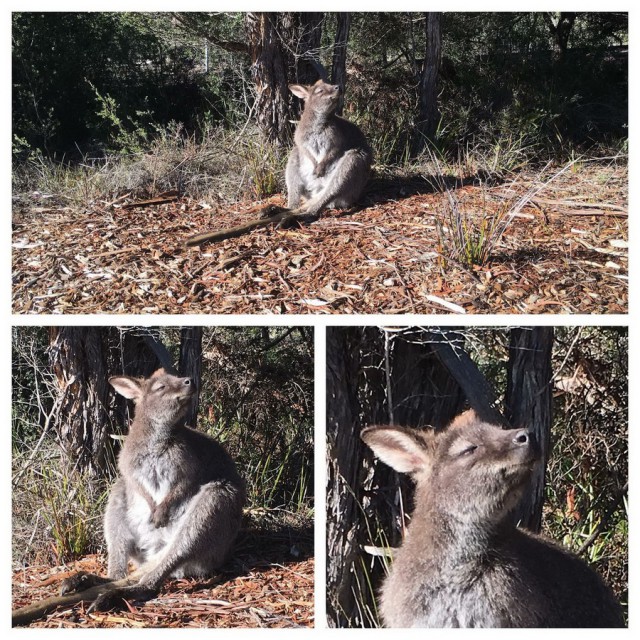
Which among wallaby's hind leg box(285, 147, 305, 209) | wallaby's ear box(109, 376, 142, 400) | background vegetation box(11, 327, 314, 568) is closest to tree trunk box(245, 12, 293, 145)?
wallaby's hind leg box(285, 147, 305, 209)

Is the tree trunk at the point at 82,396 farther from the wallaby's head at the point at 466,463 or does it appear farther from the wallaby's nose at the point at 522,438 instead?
the wallaby's nose at the point at 522,438

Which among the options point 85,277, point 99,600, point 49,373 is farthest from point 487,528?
point 49,373

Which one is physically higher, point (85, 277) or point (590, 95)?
point (590, 95)

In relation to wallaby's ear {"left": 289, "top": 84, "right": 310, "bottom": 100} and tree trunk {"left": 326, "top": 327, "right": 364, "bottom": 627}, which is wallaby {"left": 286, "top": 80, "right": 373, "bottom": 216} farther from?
tree trunk {"left": 326, "top": 327, "right": 364, "bottom": 627}

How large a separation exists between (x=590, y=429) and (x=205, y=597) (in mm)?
4043

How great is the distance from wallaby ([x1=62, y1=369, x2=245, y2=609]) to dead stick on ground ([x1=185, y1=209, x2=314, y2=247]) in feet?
6.50

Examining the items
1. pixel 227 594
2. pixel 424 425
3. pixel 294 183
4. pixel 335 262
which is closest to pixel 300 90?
pixel 294 183

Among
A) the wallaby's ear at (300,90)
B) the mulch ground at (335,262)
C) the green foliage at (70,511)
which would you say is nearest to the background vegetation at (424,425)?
the mulch ground at (335,262)

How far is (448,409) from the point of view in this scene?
6156 millimetres

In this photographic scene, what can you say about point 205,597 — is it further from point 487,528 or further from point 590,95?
point 590,95

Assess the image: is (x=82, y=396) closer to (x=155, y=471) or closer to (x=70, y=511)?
(x=70, y=511)

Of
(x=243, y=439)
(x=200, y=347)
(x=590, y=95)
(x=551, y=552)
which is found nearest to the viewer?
(x=551, y=552)

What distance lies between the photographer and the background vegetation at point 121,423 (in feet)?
22.5

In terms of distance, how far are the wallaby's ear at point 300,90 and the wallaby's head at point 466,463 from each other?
540cm
